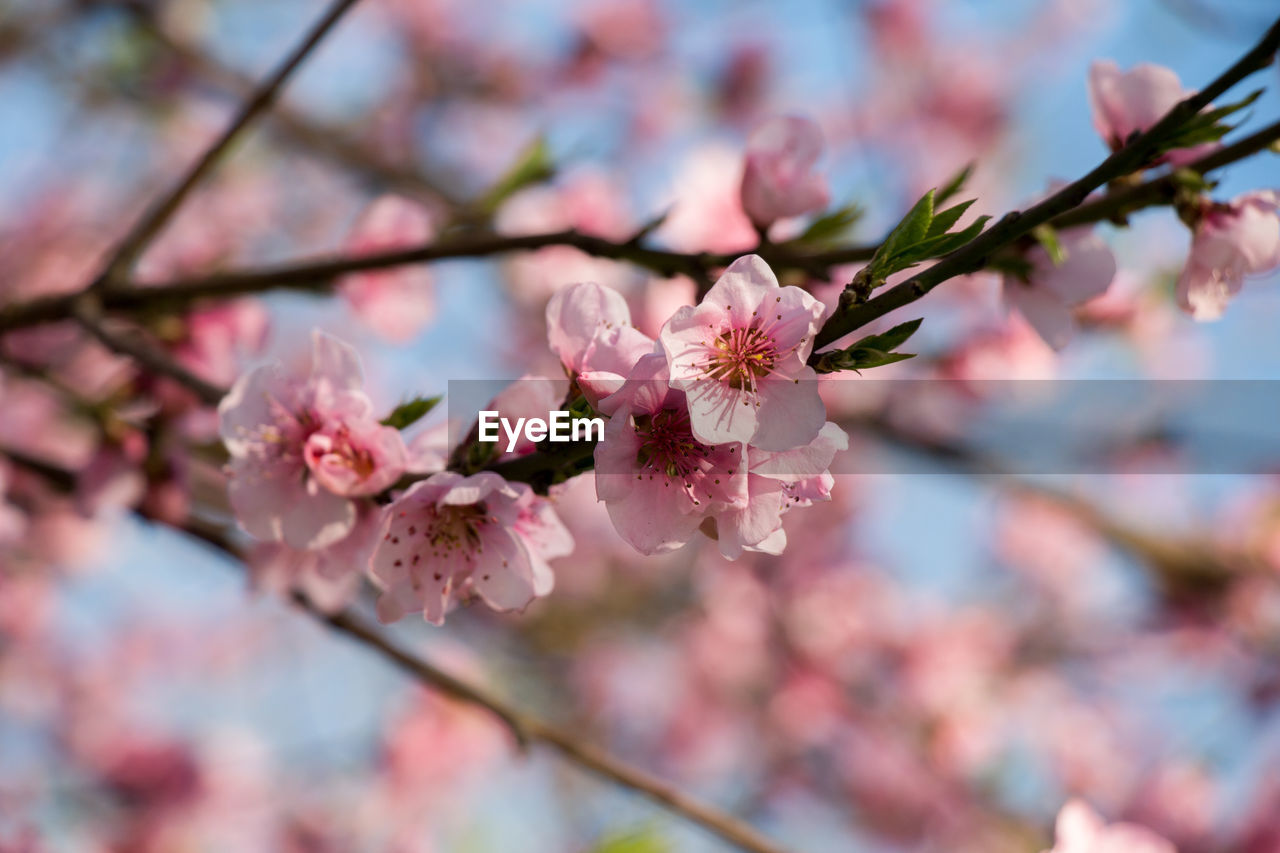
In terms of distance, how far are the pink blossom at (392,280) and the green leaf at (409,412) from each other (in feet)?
2.41

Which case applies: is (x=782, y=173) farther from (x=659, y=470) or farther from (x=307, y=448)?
(x=307, y=448)

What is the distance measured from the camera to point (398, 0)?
6676 mm

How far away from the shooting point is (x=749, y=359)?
91 cm

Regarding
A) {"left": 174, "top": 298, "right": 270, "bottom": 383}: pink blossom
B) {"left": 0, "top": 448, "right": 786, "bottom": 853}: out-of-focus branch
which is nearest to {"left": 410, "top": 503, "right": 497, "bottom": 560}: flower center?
{"left": 0, "top": 448, "right": 786, "bottom": 853}: out-of-focus branch

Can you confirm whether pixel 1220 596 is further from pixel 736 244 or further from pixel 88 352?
pixel 88 352

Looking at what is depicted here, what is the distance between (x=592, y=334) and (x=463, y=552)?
0.32 meters

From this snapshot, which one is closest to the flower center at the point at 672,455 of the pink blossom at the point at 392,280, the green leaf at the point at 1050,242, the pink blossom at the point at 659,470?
the pink blossom at the point at 659,470

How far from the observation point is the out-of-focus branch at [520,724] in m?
1.42

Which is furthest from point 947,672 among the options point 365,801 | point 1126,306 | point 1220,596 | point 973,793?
point 1126,306

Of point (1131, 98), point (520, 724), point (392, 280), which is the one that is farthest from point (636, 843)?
point (1131, 98)

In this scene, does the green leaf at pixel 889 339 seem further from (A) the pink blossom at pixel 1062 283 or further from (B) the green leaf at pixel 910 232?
(A) the pink blossom at pixel 1062 283

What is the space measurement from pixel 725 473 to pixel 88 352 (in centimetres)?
192

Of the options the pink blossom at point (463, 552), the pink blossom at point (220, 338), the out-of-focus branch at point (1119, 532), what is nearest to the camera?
the pink blossom at point (463, 552)

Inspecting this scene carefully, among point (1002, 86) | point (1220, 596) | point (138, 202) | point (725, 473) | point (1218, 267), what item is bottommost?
A: point (725, 473)
